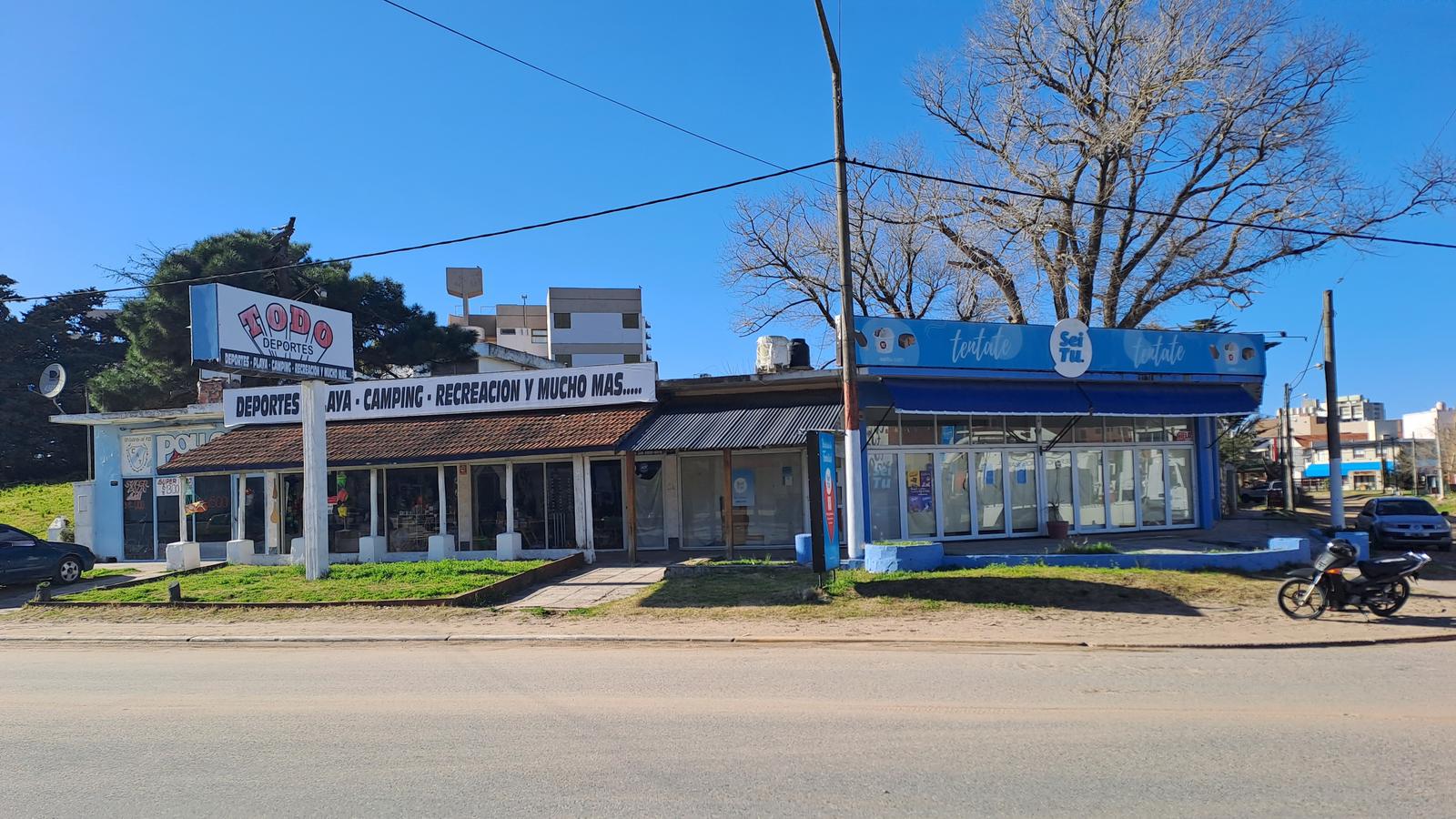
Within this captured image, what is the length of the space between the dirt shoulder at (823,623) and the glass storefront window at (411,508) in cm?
685

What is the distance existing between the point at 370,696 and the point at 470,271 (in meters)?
55.1

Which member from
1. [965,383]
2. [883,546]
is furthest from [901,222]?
[883,546]

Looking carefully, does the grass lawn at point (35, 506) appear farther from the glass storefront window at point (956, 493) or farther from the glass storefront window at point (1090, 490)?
the glass storefront window at point (1090, 490)

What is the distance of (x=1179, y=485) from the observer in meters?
21.8

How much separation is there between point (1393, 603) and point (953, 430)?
8809 millimetres

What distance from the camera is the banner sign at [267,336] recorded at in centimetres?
1648

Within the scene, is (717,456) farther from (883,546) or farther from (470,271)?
(470,271)

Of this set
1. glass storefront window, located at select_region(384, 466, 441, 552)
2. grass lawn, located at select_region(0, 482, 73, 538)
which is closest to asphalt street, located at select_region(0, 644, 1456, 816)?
glass storefront window, located at select_region(384, 466, 441, 552)

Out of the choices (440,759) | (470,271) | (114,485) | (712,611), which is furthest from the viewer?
(470,271)

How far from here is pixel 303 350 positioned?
1833cm

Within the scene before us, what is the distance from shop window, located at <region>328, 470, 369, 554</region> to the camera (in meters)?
22.7

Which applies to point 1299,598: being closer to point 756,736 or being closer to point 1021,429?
point 1021,429

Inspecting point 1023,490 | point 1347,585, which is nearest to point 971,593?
point 1347,585

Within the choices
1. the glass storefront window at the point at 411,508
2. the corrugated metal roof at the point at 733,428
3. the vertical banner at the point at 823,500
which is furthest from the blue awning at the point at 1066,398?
the glass storefront window at the point at 411,508
